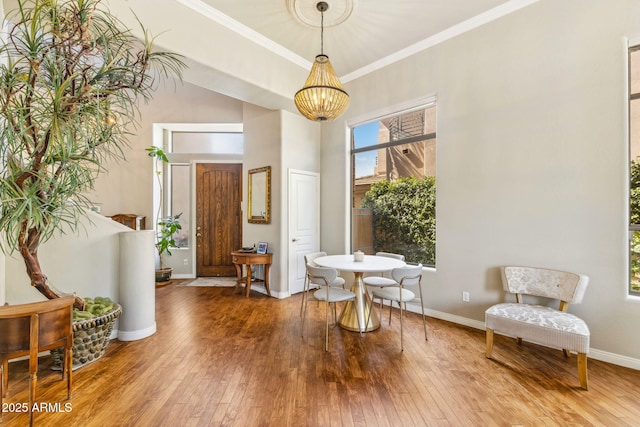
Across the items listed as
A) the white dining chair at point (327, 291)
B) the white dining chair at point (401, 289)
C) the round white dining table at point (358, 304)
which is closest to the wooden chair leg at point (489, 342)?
the white dining chair at point (401, 289)

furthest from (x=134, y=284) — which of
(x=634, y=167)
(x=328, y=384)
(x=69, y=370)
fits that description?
(x=634, y=167)

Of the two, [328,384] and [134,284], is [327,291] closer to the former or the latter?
[328,384]

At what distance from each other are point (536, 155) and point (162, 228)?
6.26 metres

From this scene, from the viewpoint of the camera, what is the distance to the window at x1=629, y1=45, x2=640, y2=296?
8.57 feet

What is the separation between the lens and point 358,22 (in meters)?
3.50

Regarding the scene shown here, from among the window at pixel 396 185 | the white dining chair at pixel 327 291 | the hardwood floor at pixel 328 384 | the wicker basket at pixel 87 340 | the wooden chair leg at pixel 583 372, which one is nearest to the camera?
the hardwood floor at pixel 328 384

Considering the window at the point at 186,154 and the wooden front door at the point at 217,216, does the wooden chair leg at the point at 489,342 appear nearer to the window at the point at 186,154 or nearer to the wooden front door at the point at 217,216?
the wooden front door at the point at 217,216

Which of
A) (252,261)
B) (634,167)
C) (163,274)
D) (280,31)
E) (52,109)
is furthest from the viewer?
(163,274)

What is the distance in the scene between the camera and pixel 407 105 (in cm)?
411

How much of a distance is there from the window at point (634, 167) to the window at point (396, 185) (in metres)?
1.81

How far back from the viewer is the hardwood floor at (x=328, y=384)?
192 centimetres

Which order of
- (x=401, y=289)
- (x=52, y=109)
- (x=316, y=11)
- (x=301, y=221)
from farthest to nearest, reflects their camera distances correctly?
(x=301, y=221) → (x=316, y=11) → (x=401, y=289) → (x=52, y=109)

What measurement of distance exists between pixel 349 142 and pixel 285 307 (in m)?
2.86

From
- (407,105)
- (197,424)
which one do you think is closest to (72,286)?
(197,424)
